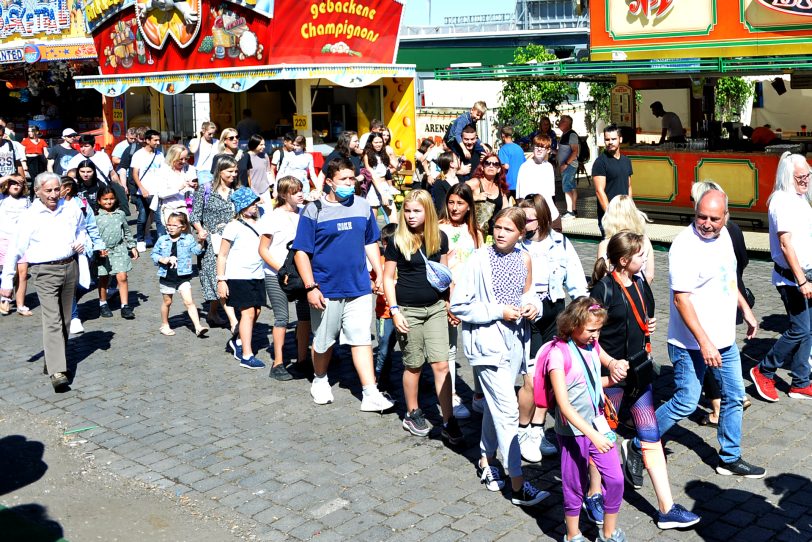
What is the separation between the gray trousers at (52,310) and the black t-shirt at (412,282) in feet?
11.0

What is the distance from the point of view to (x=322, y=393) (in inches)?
329

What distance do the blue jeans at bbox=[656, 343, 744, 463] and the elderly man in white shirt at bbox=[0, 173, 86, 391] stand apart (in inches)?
208

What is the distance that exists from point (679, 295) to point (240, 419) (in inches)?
141

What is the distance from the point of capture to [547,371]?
5477 millimetres

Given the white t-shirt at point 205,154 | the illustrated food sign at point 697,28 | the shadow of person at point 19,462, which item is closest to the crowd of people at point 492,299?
the shadow of person at point 19,462

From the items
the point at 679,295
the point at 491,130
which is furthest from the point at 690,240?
the point at 491,130

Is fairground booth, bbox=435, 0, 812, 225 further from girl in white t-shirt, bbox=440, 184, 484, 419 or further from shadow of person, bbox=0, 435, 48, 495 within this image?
shadow of person, bbox=0, 435, 48, 495

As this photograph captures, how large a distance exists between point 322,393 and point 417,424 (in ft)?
3.72

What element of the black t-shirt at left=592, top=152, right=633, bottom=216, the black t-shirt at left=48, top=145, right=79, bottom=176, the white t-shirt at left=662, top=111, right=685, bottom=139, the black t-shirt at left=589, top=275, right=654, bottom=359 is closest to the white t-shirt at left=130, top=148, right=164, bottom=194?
the black t-shirt at left=48, top=145, right=79, bottom=176

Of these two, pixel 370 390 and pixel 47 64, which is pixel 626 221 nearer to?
pixel 370 390

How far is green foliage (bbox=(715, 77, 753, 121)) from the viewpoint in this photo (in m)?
29.8

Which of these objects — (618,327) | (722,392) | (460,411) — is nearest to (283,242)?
(460,411)

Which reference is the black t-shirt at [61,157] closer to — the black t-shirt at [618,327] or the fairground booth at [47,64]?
the black t-shirt at [618,327]

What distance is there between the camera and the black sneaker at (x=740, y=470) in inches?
258
